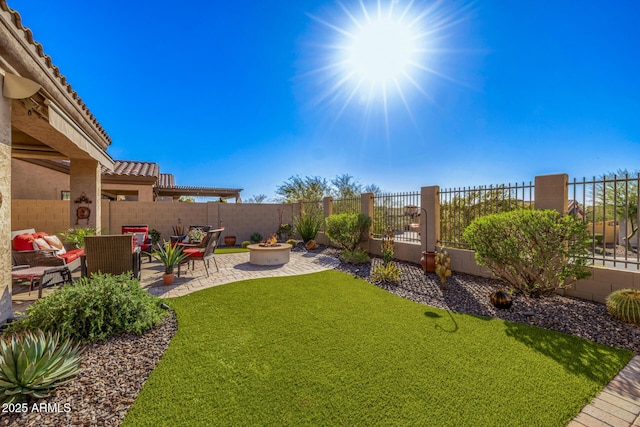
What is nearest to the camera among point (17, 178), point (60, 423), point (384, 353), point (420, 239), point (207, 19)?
point (60, 423)

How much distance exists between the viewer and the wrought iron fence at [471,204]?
19.7 feet

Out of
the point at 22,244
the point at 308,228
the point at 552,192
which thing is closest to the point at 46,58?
the point at 22,244

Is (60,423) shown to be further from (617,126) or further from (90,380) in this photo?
(617,126)

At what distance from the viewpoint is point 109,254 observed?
16.1 feet

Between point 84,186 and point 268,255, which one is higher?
point 84,186

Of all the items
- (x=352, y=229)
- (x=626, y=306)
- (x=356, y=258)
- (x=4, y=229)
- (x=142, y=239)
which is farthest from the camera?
(x=352, y=229)

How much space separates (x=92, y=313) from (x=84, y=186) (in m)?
6.73

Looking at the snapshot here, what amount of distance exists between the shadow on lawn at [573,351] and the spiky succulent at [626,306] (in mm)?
1027

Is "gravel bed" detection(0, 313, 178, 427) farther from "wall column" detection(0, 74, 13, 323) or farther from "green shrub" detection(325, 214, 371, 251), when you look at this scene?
"green shrub" detection(325, 214, 371, 251)

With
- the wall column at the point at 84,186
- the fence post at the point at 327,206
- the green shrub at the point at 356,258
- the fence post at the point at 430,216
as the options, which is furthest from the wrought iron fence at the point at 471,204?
the wall column at the point at 84,186

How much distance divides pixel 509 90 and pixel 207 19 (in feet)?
30.2

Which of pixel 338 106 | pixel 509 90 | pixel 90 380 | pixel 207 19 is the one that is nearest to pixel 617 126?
pixel 509 90

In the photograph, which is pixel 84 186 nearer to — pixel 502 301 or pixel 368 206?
pixel 368 206

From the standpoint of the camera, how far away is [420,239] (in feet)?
26.6
